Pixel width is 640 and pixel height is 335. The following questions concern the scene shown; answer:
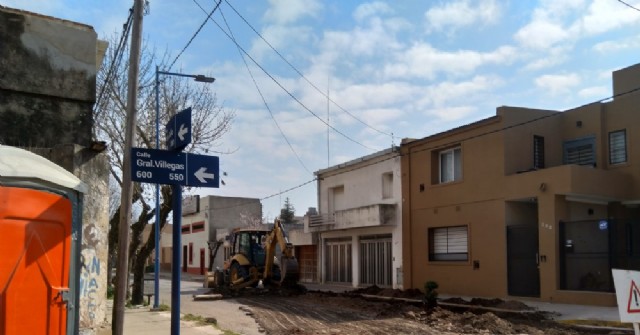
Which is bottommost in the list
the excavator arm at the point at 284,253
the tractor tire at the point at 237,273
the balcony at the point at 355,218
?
the tractor tire at the point at 237,273

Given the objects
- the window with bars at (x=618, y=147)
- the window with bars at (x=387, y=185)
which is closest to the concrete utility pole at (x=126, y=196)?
the window with bars at (x=618, y=147)

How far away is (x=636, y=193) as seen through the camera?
2134 cm

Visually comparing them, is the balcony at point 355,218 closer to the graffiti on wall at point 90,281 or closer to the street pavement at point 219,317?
the street pavement at point 219,317

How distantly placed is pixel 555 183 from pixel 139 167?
16.3m

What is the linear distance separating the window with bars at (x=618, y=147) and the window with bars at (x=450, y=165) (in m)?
5.76

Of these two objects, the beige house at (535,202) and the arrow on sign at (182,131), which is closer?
the arrow on sign at (182,131)

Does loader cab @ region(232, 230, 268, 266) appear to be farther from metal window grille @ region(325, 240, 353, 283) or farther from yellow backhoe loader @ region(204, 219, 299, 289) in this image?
metal window grille @ region(325, 240, 353, 283)

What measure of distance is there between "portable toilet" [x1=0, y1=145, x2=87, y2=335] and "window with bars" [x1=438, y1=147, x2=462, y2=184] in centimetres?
2027

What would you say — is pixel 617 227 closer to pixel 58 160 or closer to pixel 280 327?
pixel 280 327

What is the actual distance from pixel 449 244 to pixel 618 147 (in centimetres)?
754

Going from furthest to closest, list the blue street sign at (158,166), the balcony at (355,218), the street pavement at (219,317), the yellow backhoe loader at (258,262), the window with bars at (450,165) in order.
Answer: the balcony at (355,218)
the window with bars at (450,165)
the yellow backhoe loader at (258,262)
the street pavement at (219,317)
the blue street sign at (158,166)

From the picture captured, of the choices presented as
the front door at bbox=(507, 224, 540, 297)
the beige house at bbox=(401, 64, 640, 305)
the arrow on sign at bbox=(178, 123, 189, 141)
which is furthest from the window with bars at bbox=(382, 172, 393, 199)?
the arrow on sign at bbox=(178, 123, 189, 141)

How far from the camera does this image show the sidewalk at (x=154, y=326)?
13016 mm

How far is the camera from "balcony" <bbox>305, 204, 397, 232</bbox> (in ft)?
93.9
